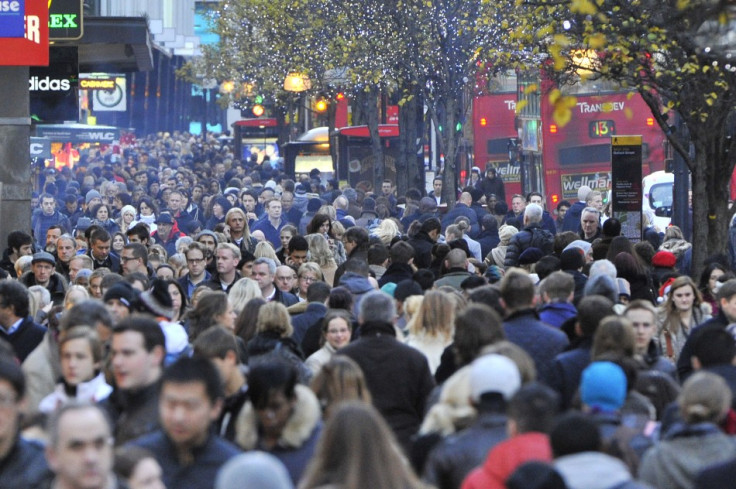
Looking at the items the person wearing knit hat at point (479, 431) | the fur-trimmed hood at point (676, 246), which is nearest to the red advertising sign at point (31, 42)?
the fur-trimmed hood at point (676, 246)

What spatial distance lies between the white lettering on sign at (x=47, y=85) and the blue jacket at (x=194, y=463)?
15.5 meters

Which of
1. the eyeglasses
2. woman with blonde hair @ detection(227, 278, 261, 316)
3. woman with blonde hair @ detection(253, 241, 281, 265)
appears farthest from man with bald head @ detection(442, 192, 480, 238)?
the eyeglasses

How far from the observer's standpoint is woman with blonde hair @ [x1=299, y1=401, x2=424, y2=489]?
5344 millimetres

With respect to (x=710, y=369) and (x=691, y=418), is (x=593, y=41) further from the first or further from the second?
(x=691, y=418)

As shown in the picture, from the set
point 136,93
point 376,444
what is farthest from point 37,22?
point 136,93

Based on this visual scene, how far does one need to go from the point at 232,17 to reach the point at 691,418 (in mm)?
59424

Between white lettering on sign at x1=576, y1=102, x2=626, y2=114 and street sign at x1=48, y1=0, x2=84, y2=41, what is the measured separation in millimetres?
12651

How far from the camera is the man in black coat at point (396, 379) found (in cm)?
858

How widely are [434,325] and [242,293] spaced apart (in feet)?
7.31

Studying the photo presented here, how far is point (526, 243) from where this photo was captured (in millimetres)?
16688

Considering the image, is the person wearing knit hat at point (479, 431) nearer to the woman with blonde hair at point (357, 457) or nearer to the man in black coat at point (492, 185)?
the woman with blonde hair at point (357, 457)

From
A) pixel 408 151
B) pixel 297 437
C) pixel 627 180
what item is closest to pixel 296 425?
pixel 297 437

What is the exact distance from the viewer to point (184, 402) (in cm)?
617

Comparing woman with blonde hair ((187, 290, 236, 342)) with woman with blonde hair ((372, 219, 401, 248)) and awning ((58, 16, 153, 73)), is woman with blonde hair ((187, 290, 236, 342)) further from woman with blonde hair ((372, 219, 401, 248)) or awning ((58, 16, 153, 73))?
awning ((58, 16, 153, 73))
